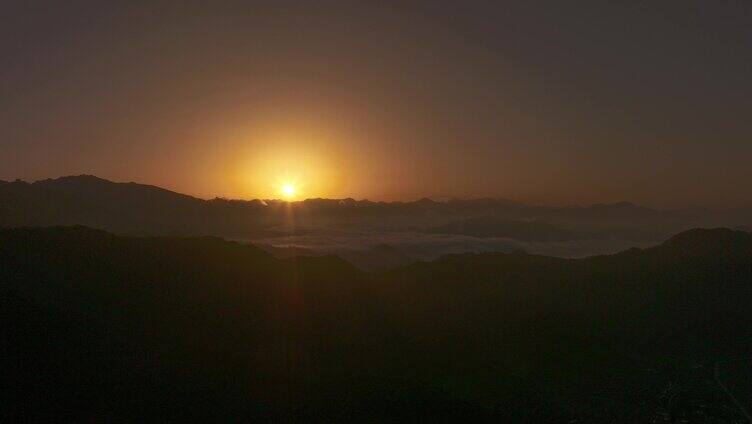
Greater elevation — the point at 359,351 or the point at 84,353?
the point at 84,353

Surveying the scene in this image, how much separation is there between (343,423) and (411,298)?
3820 inches

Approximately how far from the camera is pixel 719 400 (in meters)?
120

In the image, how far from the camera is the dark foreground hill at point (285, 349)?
8375cm

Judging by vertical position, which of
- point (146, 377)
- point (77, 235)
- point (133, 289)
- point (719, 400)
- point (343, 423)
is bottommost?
point (719, 400)

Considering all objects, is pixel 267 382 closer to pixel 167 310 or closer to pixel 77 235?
pixel 167 310

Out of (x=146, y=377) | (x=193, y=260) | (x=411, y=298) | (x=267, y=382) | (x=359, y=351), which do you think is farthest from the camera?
(x=411, y=298)

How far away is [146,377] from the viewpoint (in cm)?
8469

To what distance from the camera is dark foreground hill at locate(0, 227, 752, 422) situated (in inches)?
3297

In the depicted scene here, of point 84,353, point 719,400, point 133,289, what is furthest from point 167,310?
point 719,400

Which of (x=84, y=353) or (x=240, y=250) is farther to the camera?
(x=240, y=250)

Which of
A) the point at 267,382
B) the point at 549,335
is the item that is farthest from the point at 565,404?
the point at 267,382

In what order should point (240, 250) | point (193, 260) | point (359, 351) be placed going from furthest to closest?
point (240, 250) → point (193, 260) → point (359, 351)

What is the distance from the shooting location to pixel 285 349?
10756 cm

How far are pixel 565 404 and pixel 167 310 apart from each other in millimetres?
72119
